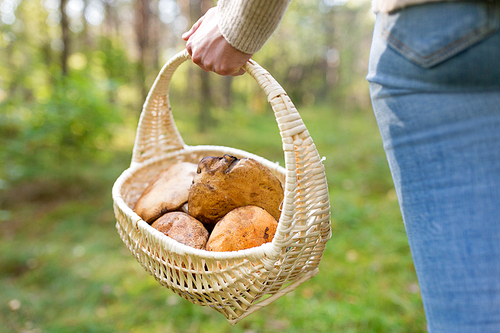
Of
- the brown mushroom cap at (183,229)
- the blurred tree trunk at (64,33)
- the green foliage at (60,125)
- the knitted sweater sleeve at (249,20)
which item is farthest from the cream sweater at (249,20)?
the blurred tree trunk at (64,33)

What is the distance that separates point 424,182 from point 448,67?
21 centimetres

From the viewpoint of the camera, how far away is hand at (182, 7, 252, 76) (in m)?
0.85

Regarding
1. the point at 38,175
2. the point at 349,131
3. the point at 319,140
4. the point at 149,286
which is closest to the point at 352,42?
the point at 349,131

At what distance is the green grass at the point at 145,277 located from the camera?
2.12 meters

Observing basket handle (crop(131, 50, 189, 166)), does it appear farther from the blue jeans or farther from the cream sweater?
the blue jeans

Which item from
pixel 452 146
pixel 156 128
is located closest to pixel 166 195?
pixel 156 128

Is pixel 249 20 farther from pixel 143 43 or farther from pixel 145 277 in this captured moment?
pixel 143 43

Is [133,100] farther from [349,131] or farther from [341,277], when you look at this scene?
[341,277]

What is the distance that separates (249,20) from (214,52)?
0.13 meters

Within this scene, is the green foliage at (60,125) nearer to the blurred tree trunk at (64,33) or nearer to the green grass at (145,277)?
the green grass at (145,277)

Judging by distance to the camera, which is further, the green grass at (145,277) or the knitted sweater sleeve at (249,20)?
the green grass at (145,277)

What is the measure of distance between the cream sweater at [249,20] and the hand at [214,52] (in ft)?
0.08

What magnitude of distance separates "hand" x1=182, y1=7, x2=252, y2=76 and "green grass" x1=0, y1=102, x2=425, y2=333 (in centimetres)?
172

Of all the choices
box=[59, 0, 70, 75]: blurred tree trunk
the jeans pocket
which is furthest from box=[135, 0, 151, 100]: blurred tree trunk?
the jeans pocket
